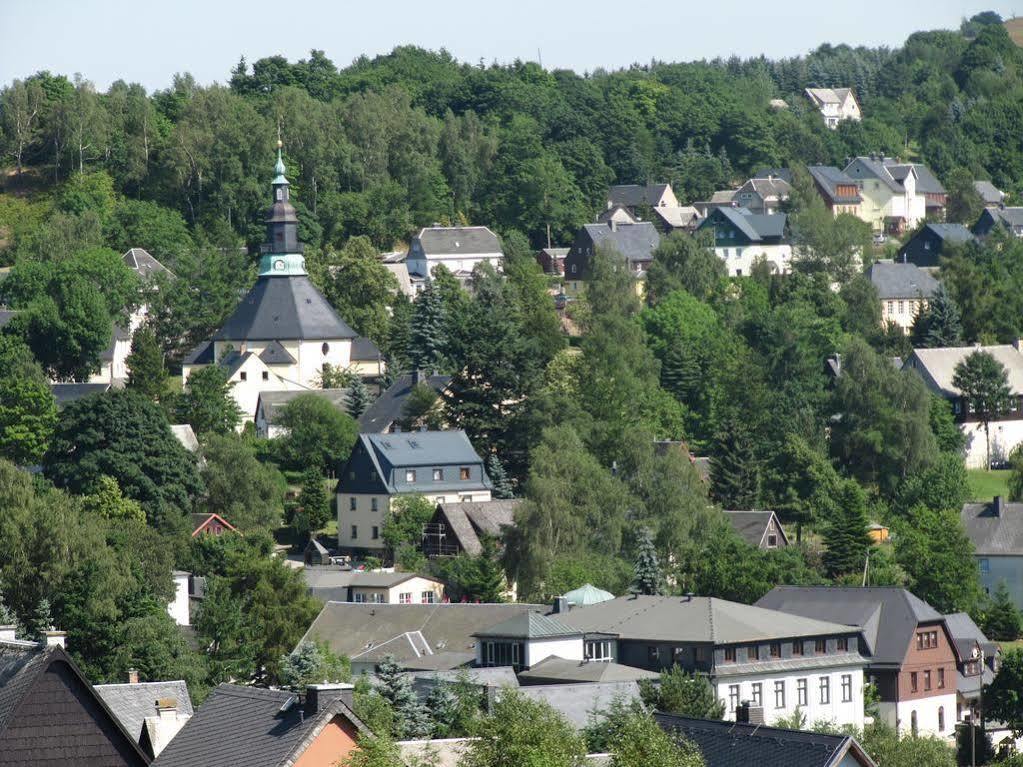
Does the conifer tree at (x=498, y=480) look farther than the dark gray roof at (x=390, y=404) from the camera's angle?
No

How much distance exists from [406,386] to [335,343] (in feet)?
27.4

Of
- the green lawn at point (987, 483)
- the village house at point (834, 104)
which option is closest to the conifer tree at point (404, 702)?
the green lawn at point (987, 483)

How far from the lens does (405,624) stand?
61500 millimetres

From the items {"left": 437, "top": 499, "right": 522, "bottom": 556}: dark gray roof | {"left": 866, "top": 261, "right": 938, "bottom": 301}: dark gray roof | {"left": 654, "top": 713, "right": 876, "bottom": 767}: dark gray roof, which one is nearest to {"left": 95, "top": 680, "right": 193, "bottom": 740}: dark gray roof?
{"left": 654, "top": 713, "right": 876, "bottom": 767}: dark gray roof

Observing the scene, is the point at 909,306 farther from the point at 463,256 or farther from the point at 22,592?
the point at 22,592

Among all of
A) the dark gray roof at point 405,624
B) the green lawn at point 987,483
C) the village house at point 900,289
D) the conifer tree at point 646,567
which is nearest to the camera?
the dark gray roof at point 405,624

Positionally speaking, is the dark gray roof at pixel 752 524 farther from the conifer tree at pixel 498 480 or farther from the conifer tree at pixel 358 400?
the conifer tree at pixel 358 400

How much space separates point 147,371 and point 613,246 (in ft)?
115

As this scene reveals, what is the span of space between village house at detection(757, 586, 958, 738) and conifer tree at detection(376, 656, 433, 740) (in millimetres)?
18749

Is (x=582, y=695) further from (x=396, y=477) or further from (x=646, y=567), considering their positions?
(x=396, y=477)

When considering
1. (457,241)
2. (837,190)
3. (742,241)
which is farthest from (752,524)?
(837,190)

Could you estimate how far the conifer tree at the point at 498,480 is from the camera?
79.1 m

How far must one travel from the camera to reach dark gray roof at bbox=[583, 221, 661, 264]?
117500mm

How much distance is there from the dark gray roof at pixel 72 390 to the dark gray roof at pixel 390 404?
9531 millimetres
